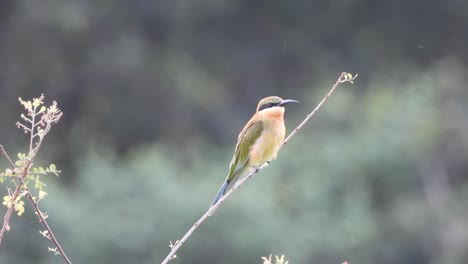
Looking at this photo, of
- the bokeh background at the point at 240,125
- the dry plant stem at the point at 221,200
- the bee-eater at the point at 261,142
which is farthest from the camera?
the bokeh background at the point at 240,125

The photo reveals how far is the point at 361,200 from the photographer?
47.5 ft

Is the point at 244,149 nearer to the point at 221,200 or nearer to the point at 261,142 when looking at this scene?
the point at 261,142

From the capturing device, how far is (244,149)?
477 centimetres

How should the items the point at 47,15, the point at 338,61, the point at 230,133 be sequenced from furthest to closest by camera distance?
the point at 338,61 → the point at 47,15 → the point at 230,133

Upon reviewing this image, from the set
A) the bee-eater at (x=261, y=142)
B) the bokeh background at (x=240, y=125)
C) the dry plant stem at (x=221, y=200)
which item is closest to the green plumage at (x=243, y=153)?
the bee-eater at (x=261, y=142)

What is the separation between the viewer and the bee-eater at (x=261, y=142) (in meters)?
4.69

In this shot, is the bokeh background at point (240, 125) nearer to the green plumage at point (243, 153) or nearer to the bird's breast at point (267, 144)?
the green plumage at point (243, 153)

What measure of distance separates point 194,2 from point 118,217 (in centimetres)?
848

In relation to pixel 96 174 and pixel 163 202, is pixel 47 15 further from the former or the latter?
pixel 163 202

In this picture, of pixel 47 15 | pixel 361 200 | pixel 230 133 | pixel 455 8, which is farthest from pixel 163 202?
pixel 455 8

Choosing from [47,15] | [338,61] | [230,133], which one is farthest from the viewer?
[338,61]

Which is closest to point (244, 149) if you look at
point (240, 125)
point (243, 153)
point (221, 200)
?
point (243, 153)

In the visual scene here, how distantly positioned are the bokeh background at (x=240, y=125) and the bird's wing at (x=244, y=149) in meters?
6.55

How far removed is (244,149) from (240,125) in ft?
42.5
